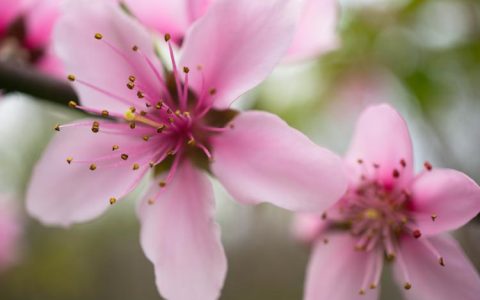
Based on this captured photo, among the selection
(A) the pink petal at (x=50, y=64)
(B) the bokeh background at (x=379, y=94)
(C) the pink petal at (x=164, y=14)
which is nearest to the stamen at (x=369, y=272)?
(B) the bokeh background at (x=379, y=94)

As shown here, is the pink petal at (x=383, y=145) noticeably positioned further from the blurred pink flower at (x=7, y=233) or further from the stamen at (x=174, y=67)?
the blurred pink flower at (x=7, y=233)

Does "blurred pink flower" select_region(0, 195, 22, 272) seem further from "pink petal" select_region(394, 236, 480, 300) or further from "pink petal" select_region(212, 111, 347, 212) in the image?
"pink petal" select_region(394, 236, 480, 300)

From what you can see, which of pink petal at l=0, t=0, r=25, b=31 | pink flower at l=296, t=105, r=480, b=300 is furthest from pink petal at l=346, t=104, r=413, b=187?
pink petal at l=0, t=0, r=25, b=31

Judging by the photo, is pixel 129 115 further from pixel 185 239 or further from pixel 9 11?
pixel 9 11

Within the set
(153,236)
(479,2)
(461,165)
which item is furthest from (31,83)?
(479,2)

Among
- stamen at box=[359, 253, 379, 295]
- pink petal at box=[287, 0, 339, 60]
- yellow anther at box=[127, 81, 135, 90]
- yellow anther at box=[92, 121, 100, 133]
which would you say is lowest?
stamen at box=[359, 253, 379, 295]

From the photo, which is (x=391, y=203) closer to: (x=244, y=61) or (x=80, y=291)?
(x=244, y=61)
